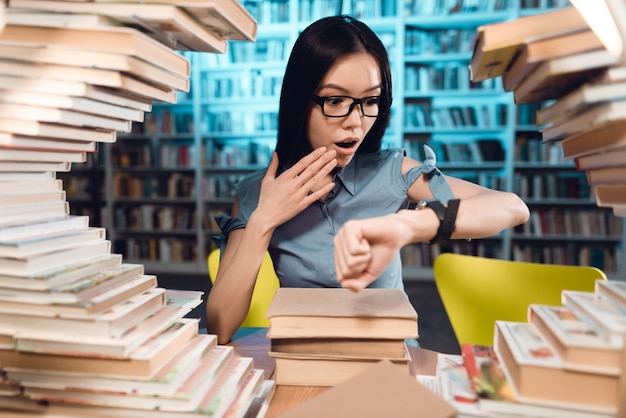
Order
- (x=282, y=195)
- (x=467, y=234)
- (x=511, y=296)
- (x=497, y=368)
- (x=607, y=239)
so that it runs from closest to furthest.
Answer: (x=497, y=368)
(x=467, y=234)
(x=282, y=195)
(x=511, y=296)
(x=607, y=239)

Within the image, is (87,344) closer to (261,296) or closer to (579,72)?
(579,72)

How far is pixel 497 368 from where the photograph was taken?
Result: 642 millimetres

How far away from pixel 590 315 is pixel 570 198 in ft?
13.0

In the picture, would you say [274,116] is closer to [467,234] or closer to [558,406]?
[467,234]

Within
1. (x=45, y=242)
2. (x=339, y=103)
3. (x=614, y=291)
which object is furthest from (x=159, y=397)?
(x=339, y=103)

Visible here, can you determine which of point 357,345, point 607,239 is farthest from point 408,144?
point 357,345

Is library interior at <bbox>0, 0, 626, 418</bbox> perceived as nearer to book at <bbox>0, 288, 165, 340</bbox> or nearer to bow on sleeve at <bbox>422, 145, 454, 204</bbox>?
bow on sleeve at <bbox>422, 145, 454, 204</bbox>

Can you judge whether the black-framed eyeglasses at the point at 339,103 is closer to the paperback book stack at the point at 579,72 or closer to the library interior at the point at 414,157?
the paperback book stack at the point at 579,72

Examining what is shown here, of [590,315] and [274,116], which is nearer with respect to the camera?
[590,315]

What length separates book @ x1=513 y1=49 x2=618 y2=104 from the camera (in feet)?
1.73

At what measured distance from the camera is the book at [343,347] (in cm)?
72

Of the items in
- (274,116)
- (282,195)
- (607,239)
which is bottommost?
(607,239)

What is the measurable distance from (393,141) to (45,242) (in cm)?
382

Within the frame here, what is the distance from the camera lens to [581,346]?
20.6 inches
